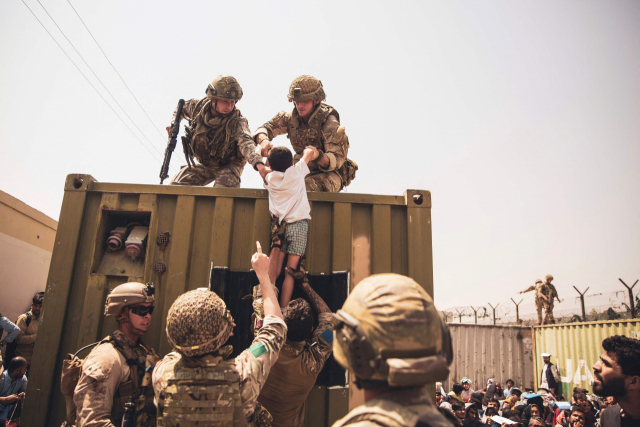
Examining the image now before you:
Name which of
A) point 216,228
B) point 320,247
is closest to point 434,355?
point 320,247

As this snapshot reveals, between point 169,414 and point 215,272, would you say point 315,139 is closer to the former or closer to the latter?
point 215,272

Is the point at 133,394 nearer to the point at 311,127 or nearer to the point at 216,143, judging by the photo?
the point at 216,143

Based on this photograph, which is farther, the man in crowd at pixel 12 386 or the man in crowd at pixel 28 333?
the man in crowd at pixel 28 333

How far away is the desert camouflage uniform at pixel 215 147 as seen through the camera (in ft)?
13.9

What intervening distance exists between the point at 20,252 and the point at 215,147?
576cm

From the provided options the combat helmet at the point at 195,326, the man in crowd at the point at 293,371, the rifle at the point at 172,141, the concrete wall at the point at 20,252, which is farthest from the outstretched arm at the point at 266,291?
the concrete wall at the point at 20,252

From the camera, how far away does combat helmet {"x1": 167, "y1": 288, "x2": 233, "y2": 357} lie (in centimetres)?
184

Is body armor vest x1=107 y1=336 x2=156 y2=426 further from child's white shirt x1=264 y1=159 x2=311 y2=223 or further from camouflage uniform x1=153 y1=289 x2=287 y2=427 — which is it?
child's white shirt x1=264 y1=159 x2=311 y2=223

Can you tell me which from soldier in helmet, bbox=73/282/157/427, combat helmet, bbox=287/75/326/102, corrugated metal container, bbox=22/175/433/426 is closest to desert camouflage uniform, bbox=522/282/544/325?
combat helmet, bbox=287/75/326/102

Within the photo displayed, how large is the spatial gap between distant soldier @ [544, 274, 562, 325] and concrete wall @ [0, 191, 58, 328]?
15337mm

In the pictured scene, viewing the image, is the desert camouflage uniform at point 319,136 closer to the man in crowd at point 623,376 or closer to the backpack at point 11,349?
the man in crowd at point 623,376

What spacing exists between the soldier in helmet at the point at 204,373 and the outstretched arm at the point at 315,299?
97cm

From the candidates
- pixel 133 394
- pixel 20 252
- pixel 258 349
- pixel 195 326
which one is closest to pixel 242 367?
pixel 258 349

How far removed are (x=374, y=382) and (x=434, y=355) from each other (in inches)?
7.7
